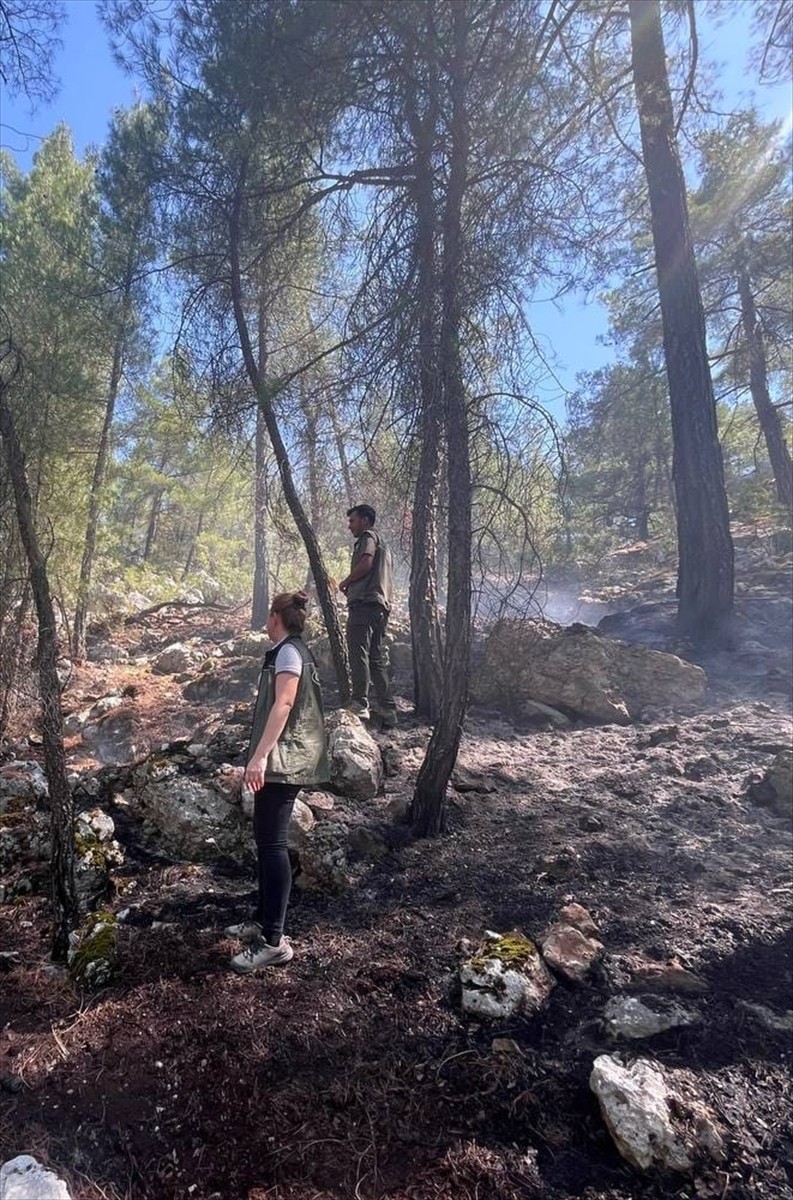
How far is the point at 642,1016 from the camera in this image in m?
2.44

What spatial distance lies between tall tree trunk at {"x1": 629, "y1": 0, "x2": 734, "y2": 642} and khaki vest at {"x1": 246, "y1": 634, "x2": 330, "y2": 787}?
6.24 m

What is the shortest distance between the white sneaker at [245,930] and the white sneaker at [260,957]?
0.48 ft

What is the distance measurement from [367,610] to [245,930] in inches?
115

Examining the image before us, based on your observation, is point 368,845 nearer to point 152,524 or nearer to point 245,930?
point 245,930

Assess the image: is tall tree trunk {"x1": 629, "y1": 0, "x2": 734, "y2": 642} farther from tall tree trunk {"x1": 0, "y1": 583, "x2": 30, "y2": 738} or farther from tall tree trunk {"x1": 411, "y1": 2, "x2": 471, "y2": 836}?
tall tree trunk {"x1": 0, "y1": 583, "x2": 30, "y2": 738}

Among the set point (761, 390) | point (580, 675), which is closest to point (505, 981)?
point (580, 675)

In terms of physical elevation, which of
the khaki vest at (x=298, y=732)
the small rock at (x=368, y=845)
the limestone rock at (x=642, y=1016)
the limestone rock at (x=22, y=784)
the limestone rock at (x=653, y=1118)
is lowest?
the limestone rock at (x=642, y=1016)

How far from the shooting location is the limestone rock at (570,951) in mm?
2684

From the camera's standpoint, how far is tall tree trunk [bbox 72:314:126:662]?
37.0 ft

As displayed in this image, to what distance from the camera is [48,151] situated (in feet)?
37.3

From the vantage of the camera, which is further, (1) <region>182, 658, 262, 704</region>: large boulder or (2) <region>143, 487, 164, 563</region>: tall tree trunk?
(2) <region>143, 487, 164, 563</region>: tall tree trunk

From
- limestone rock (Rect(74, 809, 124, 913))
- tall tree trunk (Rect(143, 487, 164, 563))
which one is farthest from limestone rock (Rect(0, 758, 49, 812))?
tall tree trunk (Rect(143, 487, 164, 563))

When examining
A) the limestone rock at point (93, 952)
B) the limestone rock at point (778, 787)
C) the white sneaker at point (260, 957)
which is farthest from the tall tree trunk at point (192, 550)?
the white sneaker at point (260, 957)

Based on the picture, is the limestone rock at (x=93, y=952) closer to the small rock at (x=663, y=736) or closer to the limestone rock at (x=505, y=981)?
the limestone rock at (x=505, y=981)
